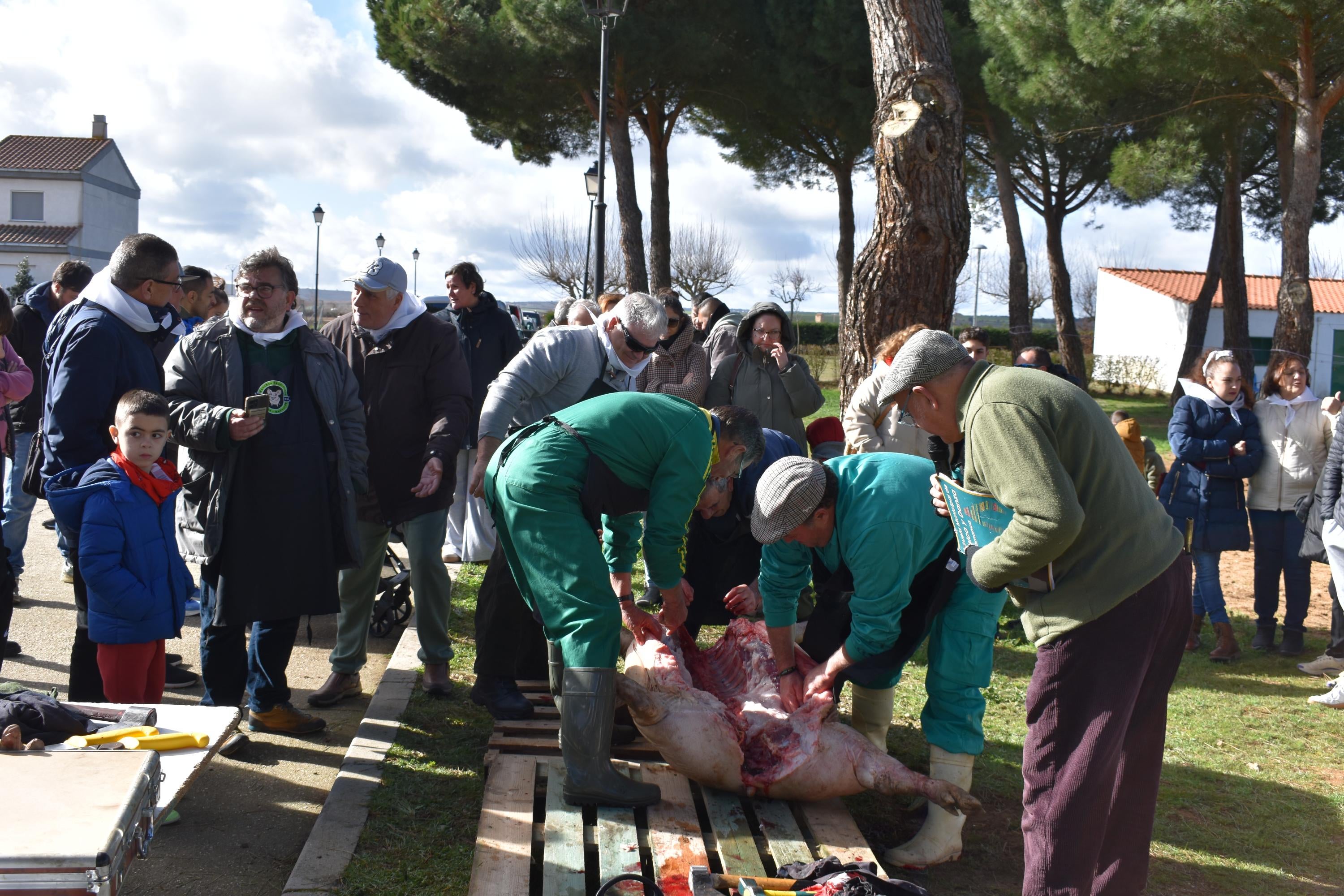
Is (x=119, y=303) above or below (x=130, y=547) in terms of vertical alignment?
above

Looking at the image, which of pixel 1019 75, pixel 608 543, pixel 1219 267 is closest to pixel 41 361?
pixel 608 543

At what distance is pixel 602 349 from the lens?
4949 mm

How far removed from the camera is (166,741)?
118 inches

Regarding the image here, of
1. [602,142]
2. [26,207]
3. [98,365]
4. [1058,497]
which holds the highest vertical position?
[26,207]

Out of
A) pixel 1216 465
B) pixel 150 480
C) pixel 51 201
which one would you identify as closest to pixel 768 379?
pixel 1216 465

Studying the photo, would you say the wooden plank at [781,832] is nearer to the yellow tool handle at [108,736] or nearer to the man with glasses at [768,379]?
the yellow tool handle at [108,736]

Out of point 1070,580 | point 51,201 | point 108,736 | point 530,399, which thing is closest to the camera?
point 1070,580

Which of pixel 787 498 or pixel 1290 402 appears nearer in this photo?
pixel 787 498

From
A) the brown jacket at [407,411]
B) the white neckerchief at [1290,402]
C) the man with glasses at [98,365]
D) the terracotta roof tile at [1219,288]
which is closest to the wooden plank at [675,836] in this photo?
the brown jacket at [407,411]

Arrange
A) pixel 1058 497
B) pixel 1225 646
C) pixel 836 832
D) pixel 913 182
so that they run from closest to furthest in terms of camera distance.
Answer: pixel 1058 497
pixel 836 832
pixel 1225 646
pixel 913 182

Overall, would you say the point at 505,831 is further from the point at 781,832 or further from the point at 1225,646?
the point at 1225,646

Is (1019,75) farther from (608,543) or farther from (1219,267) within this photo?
(608,543)

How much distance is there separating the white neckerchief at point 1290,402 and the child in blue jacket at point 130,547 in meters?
6.19

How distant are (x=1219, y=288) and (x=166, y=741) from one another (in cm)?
3915
